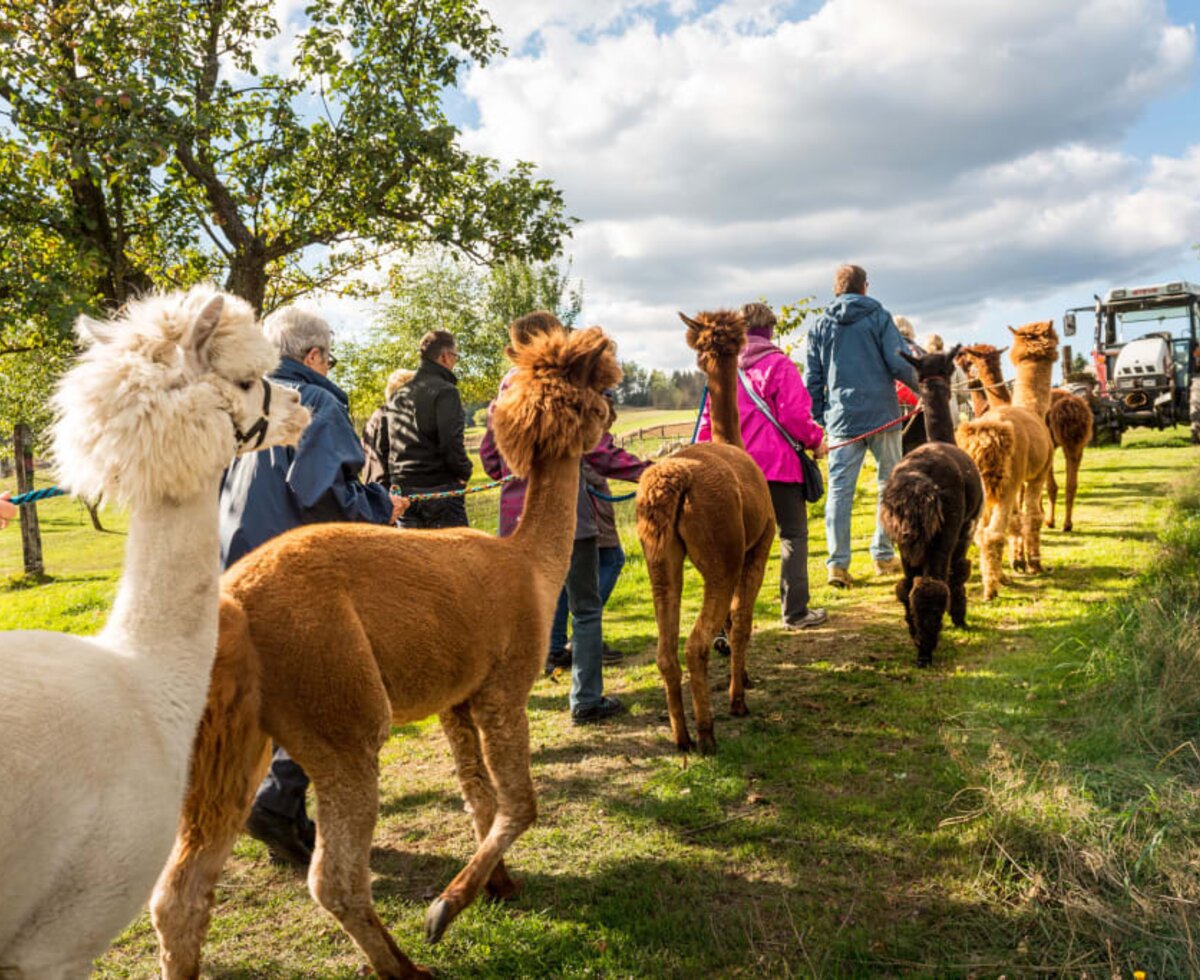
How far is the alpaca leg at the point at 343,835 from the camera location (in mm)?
2502

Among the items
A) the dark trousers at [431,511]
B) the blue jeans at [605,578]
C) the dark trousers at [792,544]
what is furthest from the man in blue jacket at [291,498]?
the dark trousers at [792,544]

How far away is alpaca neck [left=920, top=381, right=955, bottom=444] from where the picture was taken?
6.83m

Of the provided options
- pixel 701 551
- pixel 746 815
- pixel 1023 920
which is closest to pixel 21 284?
pixel 701 551

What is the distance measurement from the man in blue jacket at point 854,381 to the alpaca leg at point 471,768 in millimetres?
4972

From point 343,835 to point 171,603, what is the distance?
3.27 feet

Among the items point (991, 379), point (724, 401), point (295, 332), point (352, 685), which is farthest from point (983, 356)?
point (352, 685)

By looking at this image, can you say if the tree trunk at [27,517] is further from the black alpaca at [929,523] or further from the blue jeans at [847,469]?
the black alpaca at [929,523]

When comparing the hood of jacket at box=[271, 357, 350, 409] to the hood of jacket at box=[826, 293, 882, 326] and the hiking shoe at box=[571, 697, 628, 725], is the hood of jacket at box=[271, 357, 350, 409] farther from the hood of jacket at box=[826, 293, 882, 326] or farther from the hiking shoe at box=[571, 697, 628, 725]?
the hood of jacket at box=[826, 293, 882, 326]

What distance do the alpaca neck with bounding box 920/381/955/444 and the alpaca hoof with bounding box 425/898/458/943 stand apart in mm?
5495

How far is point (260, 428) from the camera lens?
2.20m

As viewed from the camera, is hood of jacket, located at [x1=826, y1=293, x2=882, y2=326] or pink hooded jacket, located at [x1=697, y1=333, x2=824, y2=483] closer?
pink hooded jacket, located at [x1=697, y1=333, x2=824, y2=483]

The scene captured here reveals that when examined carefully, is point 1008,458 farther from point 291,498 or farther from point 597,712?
point 291,498

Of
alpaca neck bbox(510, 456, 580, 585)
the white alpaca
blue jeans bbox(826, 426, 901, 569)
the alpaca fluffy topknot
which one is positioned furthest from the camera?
blue jeans bbox(826, 426, 901, 569)

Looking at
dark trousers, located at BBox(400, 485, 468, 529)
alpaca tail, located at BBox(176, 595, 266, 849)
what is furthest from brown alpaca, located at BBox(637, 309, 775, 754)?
alpaca tail, located at BBox(176, 595, 266, 849)
